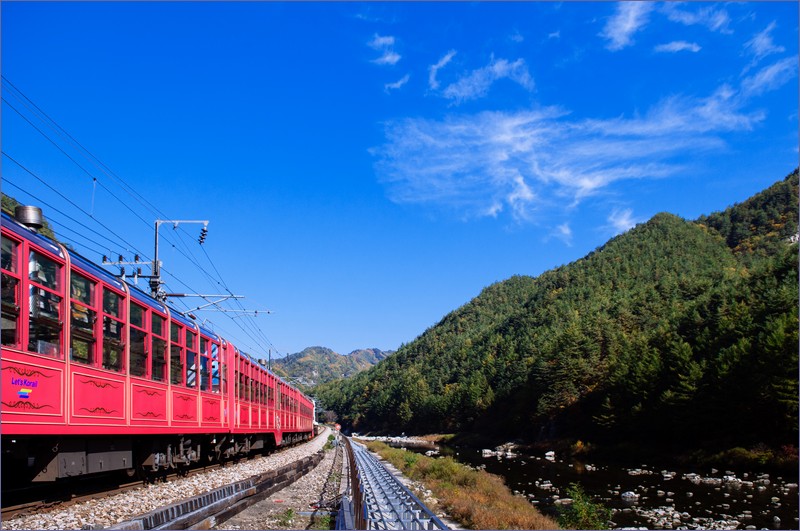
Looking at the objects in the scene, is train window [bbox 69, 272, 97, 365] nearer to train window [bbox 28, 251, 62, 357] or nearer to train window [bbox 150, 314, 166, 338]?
train window [bbox 28, 251, 62, 357]

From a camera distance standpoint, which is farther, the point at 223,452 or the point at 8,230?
the point at 223,452

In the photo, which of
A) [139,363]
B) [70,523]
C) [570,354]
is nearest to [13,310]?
[70,523]

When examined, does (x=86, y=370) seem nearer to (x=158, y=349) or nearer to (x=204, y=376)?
(x=158, y=349)

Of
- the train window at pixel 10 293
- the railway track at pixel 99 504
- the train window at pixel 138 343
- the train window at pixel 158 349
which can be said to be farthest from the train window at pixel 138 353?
the train window at pixel 10 293

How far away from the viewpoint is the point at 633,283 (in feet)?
443

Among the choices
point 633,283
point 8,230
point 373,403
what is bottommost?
point 373,403

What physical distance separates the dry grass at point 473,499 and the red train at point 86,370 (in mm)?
6464

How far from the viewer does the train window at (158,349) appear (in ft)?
43.8

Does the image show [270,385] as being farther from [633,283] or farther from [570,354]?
[633,283]

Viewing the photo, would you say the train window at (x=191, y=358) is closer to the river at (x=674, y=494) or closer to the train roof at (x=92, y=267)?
the train roof at (x=92, y=267)

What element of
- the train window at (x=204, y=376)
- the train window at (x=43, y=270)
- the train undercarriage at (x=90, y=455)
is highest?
the train window at (x=43, y=270)

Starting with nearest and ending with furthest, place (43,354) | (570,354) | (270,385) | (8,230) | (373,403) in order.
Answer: (8,230), (43,354), (270,385), (570,354), (373,403)

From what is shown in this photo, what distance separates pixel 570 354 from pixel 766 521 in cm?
5330

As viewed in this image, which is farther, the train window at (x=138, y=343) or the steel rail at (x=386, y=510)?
the train window at (x=138, y=343)
